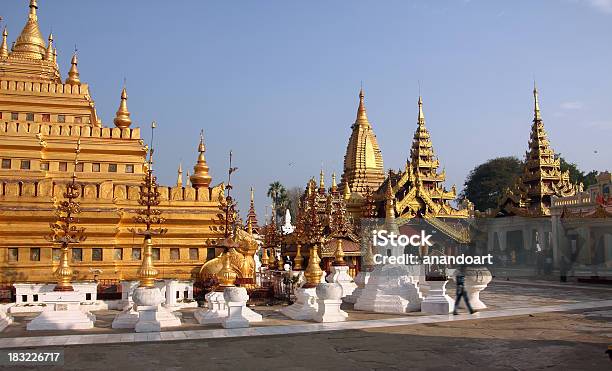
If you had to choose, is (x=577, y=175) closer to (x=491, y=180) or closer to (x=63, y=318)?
(x=491, y=180)

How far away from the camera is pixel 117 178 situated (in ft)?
81.4

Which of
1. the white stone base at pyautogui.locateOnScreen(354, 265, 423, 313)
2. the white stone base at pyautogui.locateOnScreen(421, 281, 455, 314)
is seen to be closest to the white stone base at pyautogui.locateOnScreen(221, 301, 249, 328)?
the white stone base at pyautogui.locateOnScreen(354, 265, 423, 313)

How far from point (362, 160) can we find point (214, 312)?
1404 inches

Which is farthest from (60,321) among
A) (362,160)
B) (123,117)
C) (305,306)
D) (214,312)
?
(362,160)

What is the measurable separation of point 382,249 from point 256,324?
22.0 ft

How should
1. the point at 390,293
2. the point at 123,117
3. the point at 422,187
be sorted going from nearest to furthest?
1. the point at 390,293
2. the point at 123,117
3. the point at 422,187

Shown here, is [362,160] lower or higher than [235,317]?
higher

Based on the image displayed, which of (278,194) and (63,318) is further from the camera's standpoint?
(278,194)

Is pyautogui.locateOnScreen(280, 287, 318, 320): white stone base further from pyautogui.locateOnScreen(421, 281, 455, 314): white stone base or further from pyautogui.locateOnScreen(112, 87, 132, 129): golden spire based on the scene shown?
pyautogui.locateOnScreen(112, 87, 132, 129): golden spire

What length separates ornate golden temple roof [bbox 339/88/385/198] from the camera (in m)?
48.0

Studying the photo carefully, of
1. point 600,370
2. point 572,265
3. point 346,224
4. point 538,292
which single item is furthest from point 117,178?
point 572,265

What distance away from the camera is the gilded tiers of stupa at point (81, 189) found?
21141 millimetres

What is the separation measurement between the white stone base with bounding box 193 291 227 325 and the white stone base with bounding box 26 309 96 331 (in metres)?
2.68

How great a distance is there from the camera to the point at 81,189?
22406 millimetres
